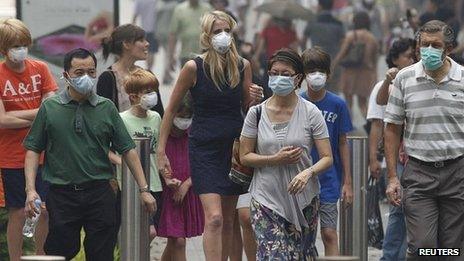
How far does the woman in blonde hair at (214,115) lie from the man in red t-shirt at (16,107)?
0.97 metres

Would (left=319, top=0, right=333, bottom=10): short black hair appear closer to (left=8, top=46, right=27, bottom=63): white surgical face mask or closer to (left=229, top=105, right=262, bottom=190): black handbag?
(left=8, top=46, right=27, bottom=63): white surgical face mask

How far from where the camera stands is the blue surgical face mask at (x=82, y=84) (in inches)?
417

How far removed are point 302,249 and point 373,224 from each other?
2840mm

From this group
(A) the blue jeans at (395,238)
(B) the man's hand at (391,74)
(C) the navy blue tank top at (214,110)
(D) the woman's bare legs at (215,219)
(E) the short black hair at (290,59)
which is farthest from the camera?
(A) the blue jeans at (395,238)

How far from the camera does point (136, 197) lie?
36.6 feet

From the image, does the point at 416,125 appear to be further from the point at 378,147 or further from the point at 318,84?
the point at 378,147

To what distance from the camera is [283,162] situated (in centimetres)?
1041

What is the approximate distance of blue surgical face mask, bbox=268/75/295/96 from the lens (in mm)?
10555

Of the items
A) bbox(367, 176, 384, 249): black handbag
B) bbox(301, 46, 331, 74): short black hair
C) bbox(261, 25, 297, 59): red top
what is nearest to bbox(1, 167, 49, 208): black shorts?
bbox(301, 46, 331, 74): short black hair

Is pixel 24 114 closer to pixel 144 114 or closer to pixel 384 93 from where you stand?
pixel 144 114

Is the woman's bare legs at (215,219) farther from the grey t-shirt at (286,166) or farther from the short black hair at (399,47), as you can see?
the short black hair at (399,47)

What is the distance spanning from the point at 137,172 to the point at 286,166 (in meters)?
0.97

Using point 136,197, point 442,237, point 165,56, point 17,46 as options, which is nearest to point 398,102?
point 442,237

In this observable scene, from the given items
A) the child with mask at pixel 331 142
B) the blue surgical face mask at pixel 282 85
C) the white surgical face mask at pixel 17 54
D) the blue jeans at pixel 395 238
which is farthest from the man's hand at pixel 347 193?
the white surgical face mask at pixel 17 54
